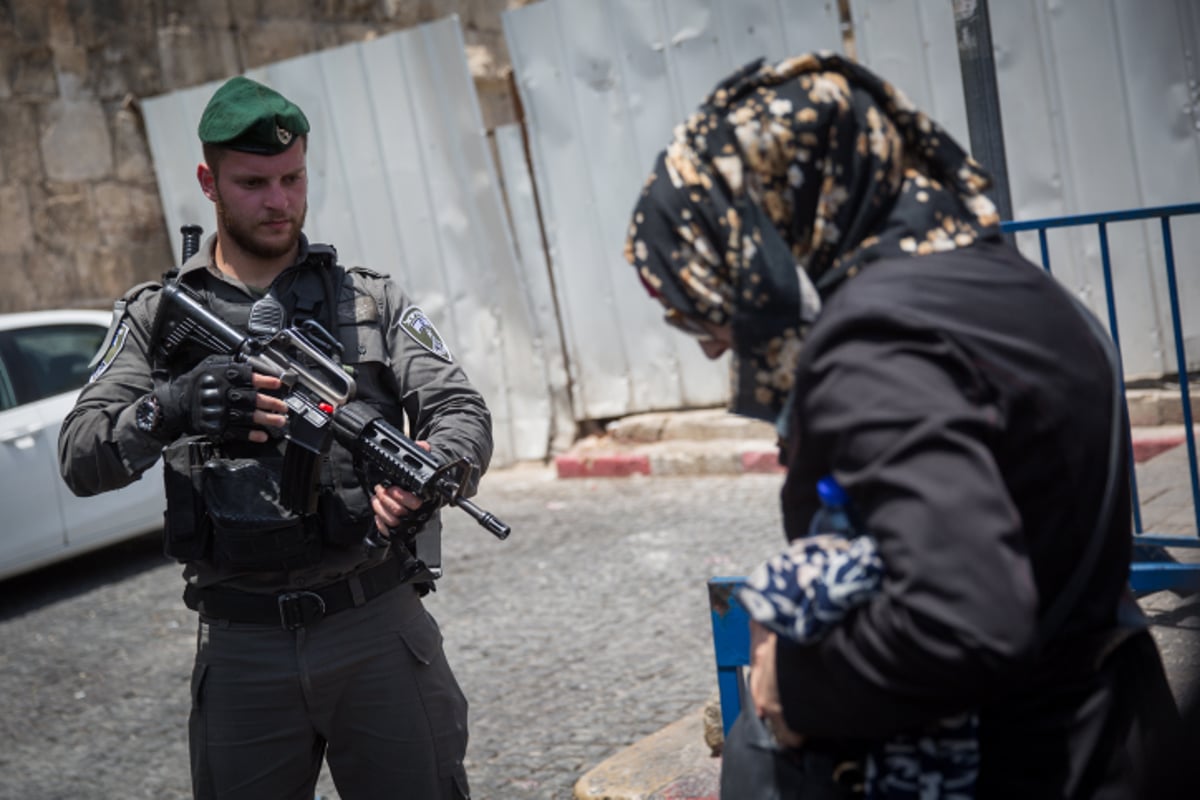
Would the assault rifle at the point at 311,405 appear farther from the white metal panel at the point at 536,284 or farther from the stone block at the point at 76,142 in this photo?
the stone block at the point at 76,142

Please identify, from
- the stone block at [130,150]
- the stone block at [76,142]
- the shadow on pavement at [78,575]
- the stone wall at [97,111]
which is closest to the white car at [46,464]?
the shadow on pavement at [78,575]

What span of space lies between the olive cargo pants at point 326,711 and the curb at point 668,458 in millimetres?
4316

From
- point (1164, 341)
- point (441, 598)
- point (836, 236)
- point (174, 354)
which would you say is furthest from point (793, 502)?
point (1164, 341)

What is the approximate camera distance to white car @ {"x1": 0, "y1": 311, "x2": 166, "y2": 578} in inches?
250

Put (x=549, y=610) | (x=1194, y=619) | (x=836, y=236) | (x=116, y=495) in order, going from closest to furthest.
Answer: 1. (x=836, y=236)
2. (x=1194, y=619)
3. (x=549, y=610)
4. (x=116, y=495)

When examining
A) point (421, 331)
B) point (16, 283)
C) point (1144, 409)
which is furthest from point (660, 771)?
point (16, 283)

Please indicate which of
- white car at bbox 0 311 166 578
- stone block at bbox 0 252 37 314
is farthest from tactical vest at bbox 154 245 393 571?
stone block at bbox 0 252 37 314

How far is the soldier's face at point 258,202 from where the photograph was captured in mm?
2656

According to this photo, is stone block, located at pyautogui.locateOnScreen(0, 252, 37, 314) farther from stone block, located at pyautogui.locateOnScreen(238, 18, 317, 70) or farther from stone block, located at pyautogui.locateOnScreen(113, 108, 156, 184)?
stone block, located at pyautogui.locateOnScreen(238, 18, 317, 70)

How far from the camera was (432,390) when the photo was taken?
2.71 m

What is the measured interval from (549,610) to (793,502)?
13.4 ft

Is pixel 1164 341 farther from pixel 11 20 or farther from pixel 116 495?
pixel 11 20

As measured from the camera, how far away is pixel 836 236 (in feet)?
4.70

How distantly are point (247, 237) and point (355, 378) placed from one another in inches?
15.0
